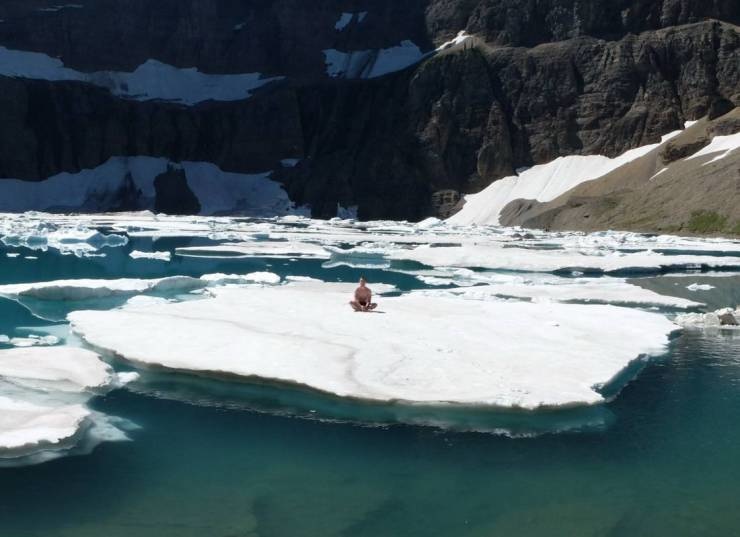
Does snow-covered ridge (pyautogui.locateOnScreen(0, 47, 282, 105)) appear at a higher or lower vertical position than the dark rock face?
higher

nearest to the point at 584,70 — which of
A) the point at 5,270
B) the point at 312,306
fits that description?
the point at 5,270

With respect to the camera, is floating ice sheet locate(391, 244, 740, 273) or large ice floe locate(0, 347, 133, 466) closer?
large ice floe locate(0, 347, 133, 466)

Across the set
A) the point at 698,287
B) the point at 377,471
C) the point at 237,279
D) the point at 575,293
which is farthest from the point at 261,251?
the point at 377,471

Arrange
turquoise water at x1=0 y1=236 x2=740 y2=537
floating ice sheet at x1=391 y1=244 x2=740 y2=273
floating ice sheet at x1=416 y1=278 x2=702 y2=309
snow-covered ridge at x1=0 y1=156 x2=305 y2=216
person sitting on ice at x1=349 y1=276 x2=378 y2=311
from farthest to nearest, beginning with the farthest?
snow-covered ridge at x1=0 y1=156 x2=305 y2=216
floating ice sheet at x1=391 y1=244 x2=740 y2=273
floating ice sheet at x1=416 y1=278 x2=702 y2=309
person sitting on ice at x1=349 y1=276 x2=378 y2=311
turquoise water at x1=0 y1=236 x2=740 y2=537

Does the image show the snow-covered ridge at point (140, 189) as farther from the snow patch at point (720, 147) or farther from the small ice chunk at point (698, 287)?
the small ice chunk at point (698, 287)

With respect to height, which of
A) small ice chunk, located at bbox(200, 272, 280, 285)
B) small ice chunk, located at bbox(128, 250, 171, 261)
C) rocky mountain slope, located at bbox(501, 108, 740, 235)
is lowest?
small ice chunk, located at bbox(128, 250, 171, 261)

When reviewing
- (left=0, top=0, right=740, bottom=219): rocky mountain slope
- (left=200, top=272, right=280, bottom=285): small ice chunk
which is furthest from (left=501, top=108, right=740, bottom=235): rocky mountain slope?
(left=200, top=272, right=280, bottom=285): small ice chunk

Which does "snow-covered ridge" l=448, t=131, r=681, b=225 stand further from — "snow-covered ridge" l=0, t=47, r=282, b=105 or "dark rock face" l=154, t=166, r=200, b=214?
"snow-covered ridge" l=0, t=47, r=282, b=105

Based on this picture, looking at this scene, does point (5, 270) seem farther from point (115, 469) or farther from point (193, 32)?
point (193, 32)
